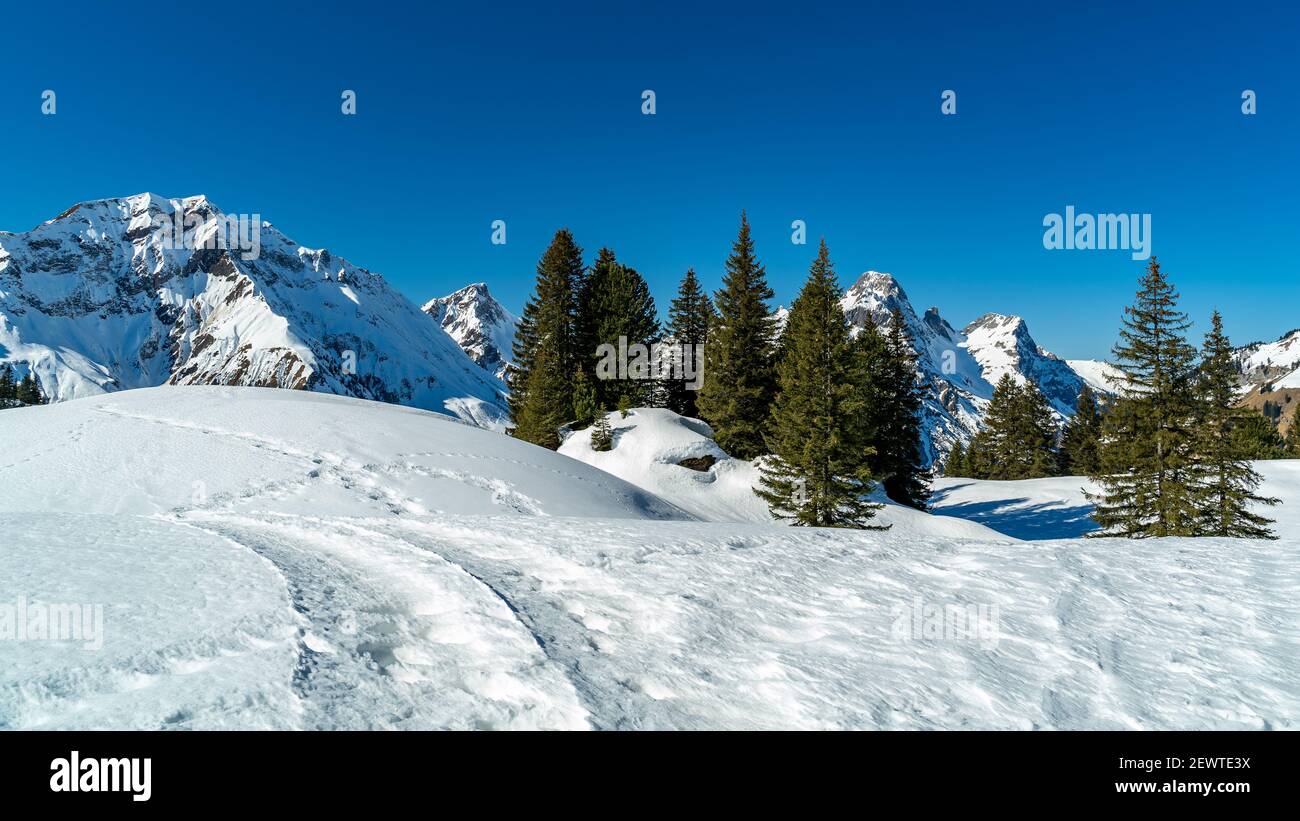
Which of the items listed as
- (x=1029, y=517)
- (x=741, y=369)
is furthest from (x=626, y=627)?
(x=1029, y=517)

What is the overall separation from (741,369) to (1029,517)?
20609 millimetres

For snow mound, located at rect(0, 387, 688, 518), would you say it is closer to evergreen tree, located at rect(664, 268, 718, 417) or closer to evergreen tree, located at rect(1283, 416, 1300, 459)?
evergreen tree, located at rect(664, 268, 718, 417)

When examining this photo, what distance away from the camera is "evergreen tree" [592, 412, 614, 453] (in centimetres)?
3653

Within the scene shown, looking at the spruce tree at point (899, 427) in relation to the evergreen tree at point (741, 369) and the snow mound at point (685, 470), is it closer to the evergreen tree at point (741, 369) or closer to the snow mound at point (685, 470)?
the snow mound at point (685, 470)

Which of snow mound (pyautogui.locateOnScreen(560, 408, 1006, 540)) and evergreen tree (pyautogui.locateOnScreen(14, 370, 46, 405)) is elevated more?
evergreen tree (pyautogui.locateOnScreen(14, 370, 46, 405))

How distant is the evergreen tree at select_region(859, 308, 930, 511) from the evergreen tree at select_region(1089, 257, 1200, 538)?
12.1 m

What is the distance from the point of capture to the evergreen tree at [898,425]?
36562mm

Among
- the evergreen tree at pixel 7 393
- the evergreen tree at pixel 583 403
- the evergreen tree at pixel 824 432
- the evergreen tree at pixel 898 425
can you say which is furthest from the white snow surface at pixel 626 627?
the evergreen tree at pixel 7 393

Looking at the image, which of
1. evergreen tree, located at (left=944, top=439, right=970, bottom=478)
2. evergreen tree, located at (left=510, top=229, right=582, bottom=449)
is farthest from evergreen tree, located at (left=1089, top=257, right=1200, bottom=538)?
evergreen tree, located at (left=944, top=439, right=970, bottom=478)

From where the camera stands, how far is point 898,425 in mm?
37750

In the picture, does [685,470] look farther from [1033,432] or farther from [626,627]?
[1033,432]
